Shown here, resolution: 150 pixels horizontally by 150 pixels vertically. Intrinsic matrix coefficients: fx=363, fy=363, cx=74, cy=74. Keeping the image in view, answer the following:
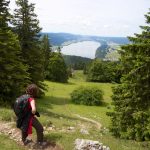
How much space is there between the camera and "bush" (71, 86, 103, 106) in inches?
2271

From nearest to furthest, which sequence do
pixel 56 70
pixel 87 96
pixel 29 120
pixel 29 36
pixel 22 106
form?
pixel 22 106
pixel 29 120
pixel 29 36
pixel 87 96
pixel 56 70

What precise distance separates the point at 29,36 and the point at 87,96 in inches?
625

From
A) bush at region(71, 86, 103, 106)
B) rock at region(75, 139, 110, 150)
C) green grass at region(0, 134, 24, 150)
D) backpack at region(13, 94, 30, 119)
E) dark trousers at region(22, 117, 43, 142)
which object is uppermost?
backpack at region(13, 94, 30, 119)

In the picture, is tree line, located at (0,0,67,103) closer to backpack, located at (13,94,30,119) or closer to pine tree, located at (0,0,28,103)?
pine tree, located at (0,0,28,103)

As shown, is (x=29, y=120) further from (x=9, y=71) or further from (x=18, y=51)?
(x=18, y=51)

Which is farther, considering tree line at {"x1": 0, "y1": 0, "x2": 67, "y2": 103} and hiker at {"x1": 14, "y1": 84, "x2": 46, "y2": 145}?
tree line at {"x1": 0, "y1": 0, "x2": 67, "y2": 103}

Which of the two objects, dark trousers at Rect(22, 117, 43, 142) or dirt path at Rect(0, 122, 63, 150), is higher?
dark trousers at Rect(22, 117, 43, 142)

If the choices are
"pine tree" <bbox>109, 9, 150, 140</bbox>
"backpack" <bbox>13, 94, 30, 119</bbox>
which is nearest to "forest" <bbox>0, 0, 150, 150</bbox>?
"pine tree" <bbox>109, 9, 150, 140</bbox>

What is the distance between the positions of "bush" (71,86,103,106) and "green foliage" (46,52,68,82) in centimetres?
2473

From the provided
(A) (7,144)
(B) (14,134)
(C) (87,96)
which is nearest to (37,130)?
(A) (7,144)

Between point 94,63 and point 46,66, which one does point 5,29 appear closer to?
point 46,66

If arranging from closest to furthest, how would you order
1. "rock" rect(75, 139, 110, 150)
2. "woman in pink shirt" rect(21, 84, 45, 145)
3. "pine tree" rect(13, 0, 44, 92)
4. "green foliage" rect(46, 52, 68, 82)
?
"woman in pink shirt" rect(21, 84, 45, 145) → "rock" rect(75, 139, 110, 150) → "pine tree" rect(13, 0, 44, 92) → "green foliage" rect(46, 52, 68, 82)

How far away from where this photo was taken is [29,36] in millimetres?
47219

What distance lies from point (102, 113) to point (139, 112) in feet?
98.4
